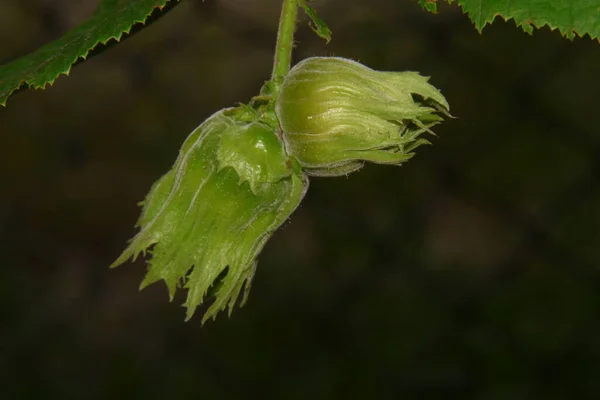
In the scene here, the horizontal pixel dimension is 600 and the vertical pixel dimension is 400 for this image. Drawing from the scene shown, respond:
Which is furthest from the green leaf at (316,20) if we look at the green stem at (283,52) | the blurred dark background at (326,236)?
the blurred dark background at (326,236)

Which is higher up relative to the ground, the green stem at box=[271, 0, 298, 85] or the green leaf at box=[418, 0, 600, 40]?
the green stem at box=[271, 0, 298, 85]

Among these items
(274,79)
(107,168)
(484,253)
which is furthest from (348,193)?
(274,79)

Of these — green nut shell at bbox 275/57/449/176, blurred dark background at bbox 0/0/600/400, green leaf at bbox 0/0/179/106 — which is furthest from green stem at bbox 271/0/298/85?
blurred dark background at bbox 0/0/600/400

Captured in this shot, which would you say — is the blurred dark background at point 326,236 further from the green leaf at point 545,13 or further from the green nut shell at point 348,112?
the green nut shell at point 348,112

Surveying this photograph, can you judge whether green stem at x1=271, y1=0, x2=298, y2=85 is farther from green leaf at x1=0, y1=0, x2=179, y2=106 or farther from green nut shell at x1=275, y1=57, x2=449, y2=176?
green leaf at x1=0, y1=0, x2=179, y2=106

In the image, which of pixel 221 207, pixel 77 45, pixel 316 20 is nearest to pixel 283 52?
pixel 316 20

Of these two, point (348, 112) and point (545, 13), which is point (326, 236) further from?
point (348, 112)
